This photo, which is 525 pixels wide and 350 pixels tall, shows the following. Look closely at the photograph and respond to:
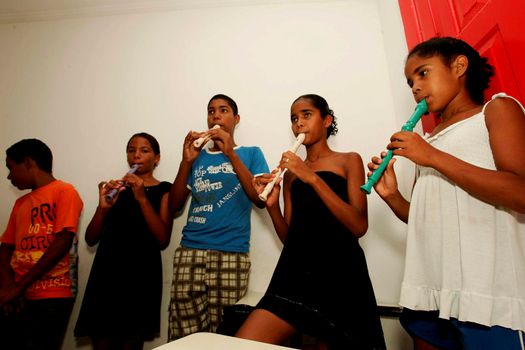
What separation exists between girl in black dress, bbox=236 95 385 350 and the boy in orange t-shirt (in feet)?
3.20

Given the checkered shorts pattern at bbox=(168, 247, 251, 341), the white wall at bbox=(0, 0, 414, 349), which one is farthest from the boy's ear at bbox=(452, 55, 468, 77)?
the checkered shorts pattern at bbox=(168, 247, 251, 341)

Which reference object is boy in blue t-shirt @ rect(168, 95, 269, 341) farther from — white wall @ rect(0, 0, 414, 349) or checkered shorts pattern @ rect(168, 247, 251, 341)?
white wall @ rect(0, 0, 414, 349)

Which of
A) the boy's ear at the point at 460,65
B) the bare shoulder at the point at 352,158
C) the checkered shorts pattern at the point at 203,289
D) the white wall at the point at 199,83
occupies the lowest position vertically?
the checkered shorts pattern at the point at 203,289

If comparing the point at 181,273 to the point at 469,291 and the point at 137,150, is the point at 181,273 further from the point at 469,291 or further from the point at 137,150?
the point at 469,291

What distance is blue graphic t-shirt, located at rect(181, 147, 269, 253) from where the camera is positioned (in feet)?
4.18

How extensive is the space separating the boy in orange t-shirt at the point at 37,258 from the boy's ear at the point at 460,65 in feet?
5.24

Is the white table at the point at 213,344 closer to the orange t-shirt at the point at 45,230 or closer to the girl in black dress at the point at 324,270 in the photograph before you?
the girl in black dress at the point at 324,270

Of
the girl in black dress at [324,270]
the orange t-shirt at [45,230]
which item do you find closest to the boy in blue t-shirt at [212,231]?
the girl in black dress at [324,270]

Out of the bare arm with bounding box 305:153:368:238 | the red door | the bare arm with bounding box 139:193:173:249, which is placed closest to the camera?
the red door

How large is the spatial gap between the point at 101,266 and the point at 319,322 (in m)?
0.99

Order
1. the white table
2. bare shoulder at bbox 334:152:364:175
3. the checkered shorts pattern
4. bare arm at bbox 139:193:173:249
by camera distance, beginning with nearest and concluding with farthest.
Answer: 1. the white table
2. bare shoulder at bbox 334:152:364:175
3. the checkered shorts pattern
4. bare arm at bbox 139:193:173:249

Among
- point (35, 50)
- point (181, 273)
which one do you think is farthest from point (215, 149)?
point (35, 50)

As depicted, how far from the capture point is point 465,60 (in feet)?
2.50

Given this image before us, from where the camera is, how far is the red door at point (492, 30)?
0.74 m
